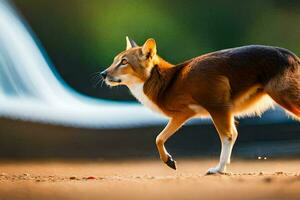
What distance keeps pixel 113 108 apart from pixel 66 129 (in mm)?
275

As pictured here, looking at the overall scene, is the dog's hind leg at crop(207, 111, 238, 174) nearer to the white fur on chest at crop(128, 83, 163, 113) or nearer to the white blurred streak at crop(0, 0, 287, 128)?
the white fur on chest at crop(128, 83, 163, 113)

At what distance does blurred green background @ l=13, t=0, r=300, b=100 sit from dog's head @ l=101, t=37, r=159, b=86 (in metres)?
0.38

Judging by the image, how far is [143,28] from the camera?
3.22 m

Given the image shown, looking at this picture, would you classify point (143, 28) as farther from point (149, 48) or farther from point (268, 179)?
point (268, 179)

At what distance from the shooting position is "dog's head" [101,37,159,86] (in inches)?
109

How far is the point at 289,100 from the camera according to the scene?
8.46 ft

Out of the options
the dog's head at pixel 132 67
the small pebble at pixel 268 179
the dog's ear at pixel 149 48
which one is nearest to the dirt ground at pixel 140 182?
the small pebble at pixel 268 179

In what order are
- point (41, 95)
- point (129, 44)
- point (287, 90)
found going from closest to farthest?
1. point (287, 90)
2. point (129, 44)
3. point (41, 95)

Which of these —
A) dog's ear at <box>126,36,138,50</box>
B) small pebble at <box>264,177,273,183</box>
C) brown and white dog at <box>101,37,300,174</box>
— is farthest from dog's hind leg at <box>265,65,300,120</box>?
dog's ear at <box>126,36,138,50</box>

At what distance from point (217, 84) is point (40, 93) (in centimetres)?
101

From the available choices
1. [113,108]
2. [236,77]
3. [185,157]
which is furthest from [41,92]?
[236,77]

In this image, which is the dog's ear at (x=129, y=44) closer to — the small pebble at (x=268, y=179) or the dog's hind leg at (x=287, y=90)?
the dog's hind leg at (x=287, y=90)

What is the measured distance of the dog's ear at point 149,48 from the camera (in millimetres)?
2758

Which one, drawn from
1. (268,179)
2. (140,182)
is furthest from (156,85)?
(268,179)
